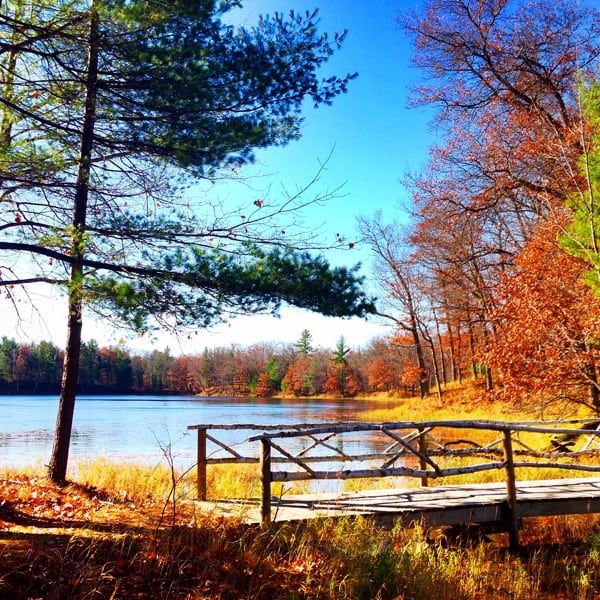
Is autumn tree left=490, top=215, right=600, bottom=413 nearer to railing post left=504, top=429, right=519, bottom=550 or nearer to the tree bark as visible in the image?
railing post left=504, top=429, right=519, bottom=550

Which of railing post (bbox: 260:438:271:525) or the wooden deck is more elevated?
railing post (bbox: 260:438:271:525)

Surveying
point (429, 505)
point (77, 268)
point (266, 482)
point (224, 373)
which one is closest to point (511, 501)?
point (429, 505)

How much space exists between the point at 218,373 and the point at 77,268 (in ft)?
275

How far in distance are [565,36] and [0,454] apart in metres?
19.8

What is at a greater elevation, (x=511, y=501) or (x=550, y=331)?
(x=550, y=331)

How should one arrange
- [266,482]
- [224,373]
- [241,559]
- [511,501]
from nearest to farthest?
[241,559]
[266,482]
[511,501]
[224,373]

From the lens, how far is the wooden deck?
619cm

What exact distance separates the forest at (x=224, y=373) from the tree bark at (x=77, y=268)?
51438 millimetres

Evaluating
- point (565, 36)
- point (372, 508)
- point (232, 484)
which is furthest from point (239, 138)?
point (565, 36)

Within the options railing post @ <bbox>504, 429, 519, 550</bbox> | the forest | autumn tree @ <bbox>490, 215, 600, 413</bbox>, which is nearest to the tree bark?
railing post @ <bbox>504, 429, 519, 550</bbox>

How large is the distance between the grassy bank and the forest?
52297mm

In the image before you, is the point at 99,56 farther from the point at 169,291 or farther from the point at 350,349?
the point at 350,349

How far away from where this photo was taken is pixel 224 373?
88.5 m

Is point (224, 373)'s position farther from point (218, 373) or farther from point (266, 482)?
point (266, 482)
